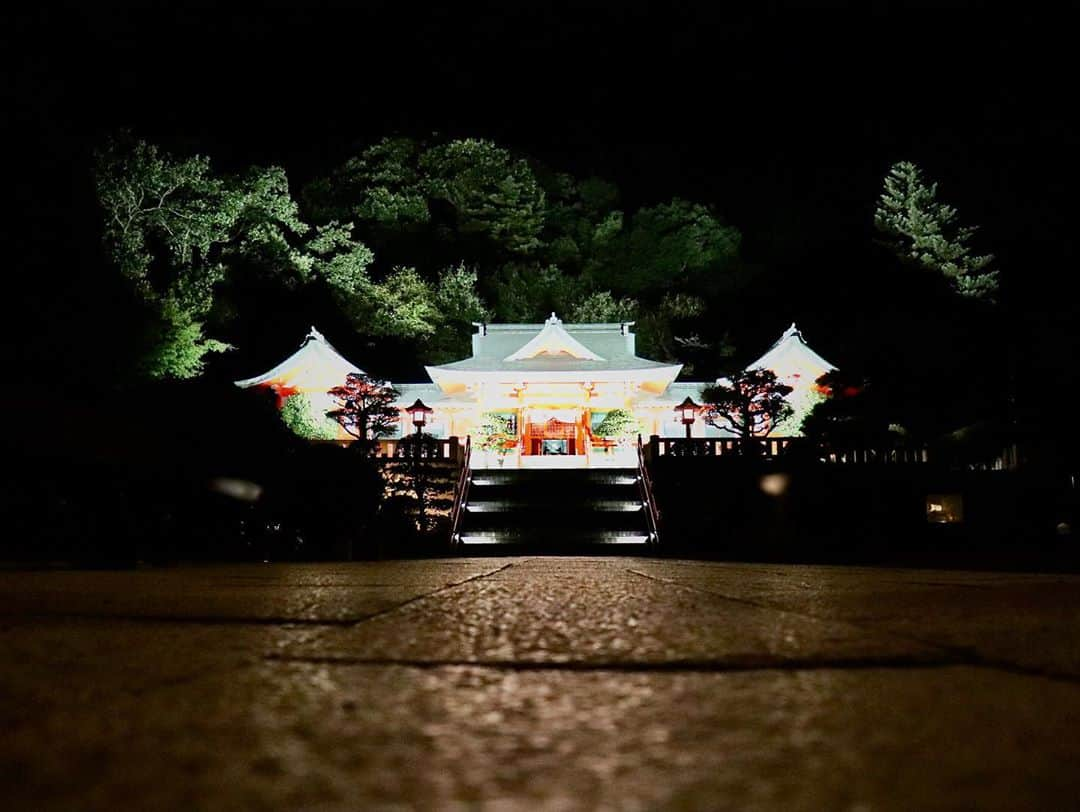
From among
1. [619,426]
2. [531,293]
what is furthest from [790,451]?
[531,293]

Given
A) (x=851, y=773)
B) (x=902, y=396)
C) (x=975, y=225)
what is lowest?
(x=851, y=773)

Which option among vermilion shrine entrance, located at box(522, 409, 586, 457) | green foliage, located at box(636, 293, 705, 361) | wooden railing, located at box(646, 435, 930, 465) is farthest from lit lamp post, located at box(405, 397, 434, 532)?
green foliage, located at box(636, 293, 705, 361)

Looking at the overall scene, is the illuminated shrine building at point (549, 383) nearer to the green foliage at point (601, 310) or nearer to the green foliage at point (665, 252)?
the green foliage at point (601, 310)

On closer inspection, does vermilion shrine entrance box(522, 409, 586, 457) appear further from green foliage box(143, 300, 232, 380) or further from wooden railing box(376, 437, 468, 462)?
green foliage box(143, 300, 232, 380)

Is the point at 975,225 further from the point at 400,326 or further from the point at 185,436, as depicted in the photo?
the point at 185,436

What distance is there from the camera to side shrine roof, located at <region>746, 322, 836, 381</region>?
23203mm

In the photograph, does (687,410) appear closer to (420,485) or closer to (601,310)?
(420,485)

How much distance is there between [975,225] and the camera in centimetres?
2778

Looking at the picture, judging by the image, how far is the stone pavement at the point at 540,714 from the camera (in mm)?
506

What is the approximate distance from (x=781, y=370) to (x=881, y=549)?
12.6m

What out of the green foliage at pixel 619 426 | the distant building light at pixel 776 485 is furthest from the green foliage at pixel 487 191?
the distant building light at pixel 776 485

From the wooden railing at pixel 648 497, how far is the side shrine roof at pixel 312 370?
9.53 metres

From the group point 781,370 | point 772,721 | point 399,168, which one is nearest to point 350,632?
point 772,721

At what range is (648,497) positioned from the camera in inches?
530
